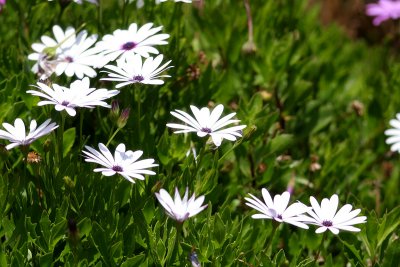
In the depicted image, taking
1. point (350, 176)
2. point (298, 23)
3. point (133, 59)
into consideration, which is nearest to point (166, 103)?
point (133, 59)

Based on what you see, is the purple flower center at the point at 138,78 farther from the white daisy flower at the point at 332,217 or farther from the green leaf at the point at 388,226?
the green leaf at the point at 388,226

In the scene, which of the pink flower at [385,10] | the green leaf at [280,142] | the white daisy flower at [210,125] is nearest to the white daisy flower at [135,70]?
the white daisy flower at [210,125]

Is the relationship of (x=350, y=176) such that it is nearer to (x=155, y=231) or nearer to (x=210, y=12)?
(x=210, y=12)

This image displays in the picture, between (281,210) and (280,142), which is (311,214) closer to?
(281,210)

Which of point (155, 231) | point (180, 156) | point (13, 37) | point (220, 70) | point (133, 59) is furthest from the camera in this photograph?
point (220, 70)

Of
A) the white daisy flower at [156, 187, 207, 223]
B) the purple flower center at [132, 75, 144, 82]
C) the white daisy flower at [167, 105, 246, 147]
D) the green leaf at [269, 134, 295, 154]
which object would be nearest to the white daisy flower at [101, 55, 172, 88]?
the purple flower center at [132, 75, 144, 82]
